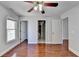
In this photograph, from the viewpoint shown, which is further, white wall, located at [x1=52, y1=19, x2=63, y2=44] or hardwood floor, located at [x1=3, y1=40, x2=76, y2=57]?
white wall, located at [x1=52, y1=19, x2=63, y2=44]

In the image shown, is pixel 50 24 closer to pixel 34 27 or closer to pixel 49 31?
pixel 49 31

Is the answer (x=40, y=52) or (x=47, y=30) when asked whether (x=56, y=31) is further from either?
→ (x=40, y=52)

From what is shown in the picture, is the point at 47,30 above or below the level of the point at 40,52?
above

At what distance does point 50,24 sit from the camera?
8.74m

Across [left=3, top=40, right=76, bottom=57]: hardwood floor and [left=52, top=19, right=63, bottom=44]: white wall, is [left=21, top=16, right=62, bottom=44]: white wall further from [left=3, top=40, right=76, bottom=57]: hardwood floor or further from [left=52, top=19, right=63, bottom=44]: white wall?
[left=3, top=40, right=76, bottom=57]: hardwood floor

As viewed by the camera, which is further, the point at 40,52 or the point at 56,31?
the point at 56,31

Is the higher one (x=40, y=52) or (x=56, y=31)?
(x=56, y=31)

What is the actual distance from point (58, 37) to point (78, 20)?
4027 mm

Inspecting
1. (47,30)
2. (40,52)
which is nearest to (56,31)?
(47,30)

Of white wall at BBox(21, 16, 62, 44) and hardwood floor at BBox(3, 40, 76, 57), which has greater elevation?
white wall at BBox(21, 16, 62, 44)

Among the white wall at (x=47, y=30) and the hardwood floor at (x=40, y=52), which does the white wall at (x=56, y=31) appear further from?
the hardwood floor at (x=40, y=52)

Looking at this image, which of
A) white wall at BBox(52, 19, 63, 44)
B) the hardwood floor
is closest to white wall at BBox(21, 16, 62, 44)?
white wall at BBox(52, 19, 63, 44)

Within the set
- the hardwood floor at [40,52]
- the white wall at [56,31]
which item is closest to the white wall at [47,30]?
the white wall at [56,31]

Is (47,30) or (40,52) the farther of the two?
(47,30)
